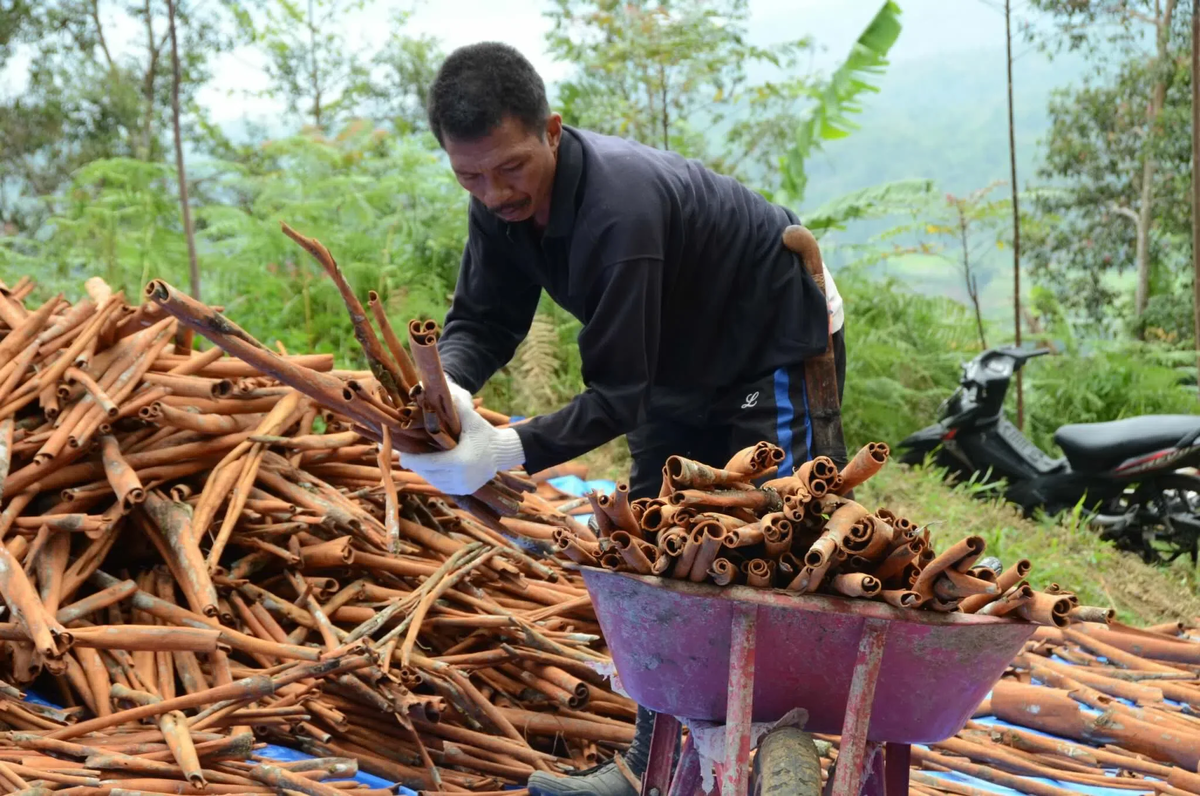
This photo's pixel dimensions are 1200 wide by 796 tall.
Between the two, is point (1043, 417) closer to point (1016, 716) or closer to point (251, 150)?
point (1016, 716)

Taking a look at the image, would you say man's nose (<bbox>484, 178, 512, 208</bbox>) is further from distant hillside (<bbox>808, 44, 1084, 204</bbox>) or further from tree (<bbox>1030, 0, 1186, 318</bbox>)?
distant hillside (<bbox>808, 44, 1084, 204</bbox>)

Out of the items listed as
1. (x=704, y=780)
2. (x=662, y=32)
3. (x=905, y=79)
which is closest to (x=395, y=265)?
(x=662, y=32)

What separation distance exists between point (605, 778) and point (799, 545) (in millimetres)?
1123

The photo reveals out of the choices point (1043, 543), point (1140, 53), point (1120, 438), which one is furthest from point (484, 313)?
point (1140, 53)

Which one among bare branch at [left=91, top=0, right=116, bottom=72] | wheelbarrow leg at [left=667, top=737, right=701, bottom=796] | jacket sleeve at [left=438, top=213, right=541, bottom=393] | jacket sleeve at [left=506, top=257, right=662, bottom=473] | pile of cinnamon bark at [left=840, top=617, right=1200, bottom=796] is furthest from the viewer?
bare branch at [left=91, top=0, right=116, bottom=72]

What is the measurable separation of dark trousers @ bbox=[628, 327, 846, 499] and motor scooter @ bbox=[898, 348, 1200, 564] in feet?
10.4

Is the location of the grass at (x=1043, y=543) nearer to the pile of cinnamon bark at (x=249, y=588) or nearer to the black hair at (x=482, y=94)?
the pile of cinnamon bark at (x=249, y=588)

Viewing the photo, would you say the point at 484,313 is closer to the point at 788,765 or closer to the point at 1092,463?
the point at 788,765

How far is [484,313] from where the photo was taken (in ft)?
8.76

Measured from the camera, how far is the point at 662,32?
8625 millimetres

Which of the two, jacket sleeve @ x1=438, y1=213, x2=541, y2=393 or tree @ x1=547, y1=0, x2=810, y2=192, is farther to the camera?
tree @ x1=547, y1=0, x2=810, y2=192

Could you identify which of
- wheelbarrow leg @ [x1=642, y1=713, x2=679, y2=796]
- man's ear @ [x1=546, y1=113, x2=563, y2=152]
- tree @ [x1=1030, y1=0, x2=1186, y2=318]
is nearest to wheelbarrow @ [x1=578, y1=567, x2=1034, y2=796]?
wheelbarrow leg @ [x1=642, y1=713, x2=679, y2=796]

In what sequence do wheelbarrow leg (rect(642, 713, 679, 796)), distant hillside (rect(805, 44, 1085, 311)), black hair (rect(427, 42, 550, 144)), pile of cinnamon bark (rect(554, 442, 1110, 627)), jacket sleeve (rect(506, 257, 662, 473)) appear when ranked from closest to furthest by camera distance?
pile of cinnamon bark (rect(554, 442, 1110, 627))
wheelbarrow leg (rect(642, 713, 679, 796))
black hair (rect(427, 42, 550, 144))
jacket sleeve (rect(506, 257, 662, 473))
distant hillside (rect(805, 44, 1085, 311))

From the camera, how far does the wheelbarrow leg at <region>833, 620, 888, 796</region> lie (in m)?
1.50
